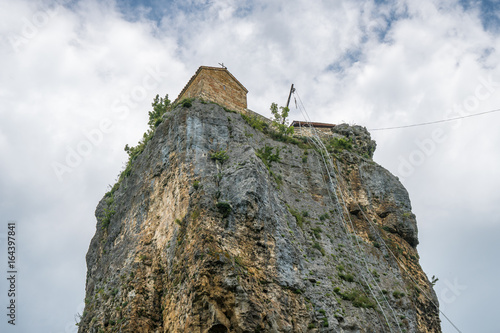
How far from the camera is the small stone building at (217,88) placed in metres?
28.0

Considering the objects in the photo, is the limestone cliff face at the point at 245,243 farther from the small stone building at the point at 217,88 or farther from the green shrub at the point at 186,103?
the small stone building at the point at 217,88

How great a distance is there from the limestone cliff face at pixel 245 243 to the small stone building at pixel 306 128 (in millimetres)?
3657

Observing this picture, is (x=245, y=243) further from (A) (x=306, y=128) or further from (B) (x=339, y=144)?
(A) (x=306, y=128)

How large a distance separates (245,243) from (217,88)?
14445 mm

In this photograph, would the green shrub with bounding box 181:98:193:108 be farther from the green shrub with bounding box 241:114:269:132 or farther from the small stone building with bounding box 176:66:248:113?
the green shrub with bounding box 241:114:269:132

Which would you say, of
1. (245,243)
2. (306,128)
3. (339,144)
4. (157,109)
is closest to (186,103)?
(157,109)

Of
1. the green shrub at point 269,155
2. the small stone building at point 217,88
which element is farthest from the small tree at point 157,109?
the green shrub at point 269,155

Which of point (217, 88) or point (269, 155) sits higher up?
point (217, 88)

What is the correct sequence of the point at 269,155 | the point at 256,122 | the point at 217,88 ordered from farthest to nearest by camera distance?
the point at 217,88 < the point at 256,122 < the point at 269,155

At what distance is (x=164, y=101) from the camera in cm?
2897

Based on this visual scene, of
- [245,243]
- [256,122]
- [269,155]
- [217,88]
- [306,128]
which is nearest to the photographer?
[245,243]

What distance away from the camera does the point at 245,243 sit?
17391mm

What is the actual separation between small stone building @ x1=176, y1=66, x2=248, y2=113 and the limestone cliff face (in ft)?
8.52

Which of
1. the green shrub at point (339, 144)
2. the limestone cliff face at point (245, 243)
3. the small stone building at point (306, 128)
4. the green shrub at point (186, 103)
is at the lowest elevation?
the limestone cliff face at point (245, 243)
